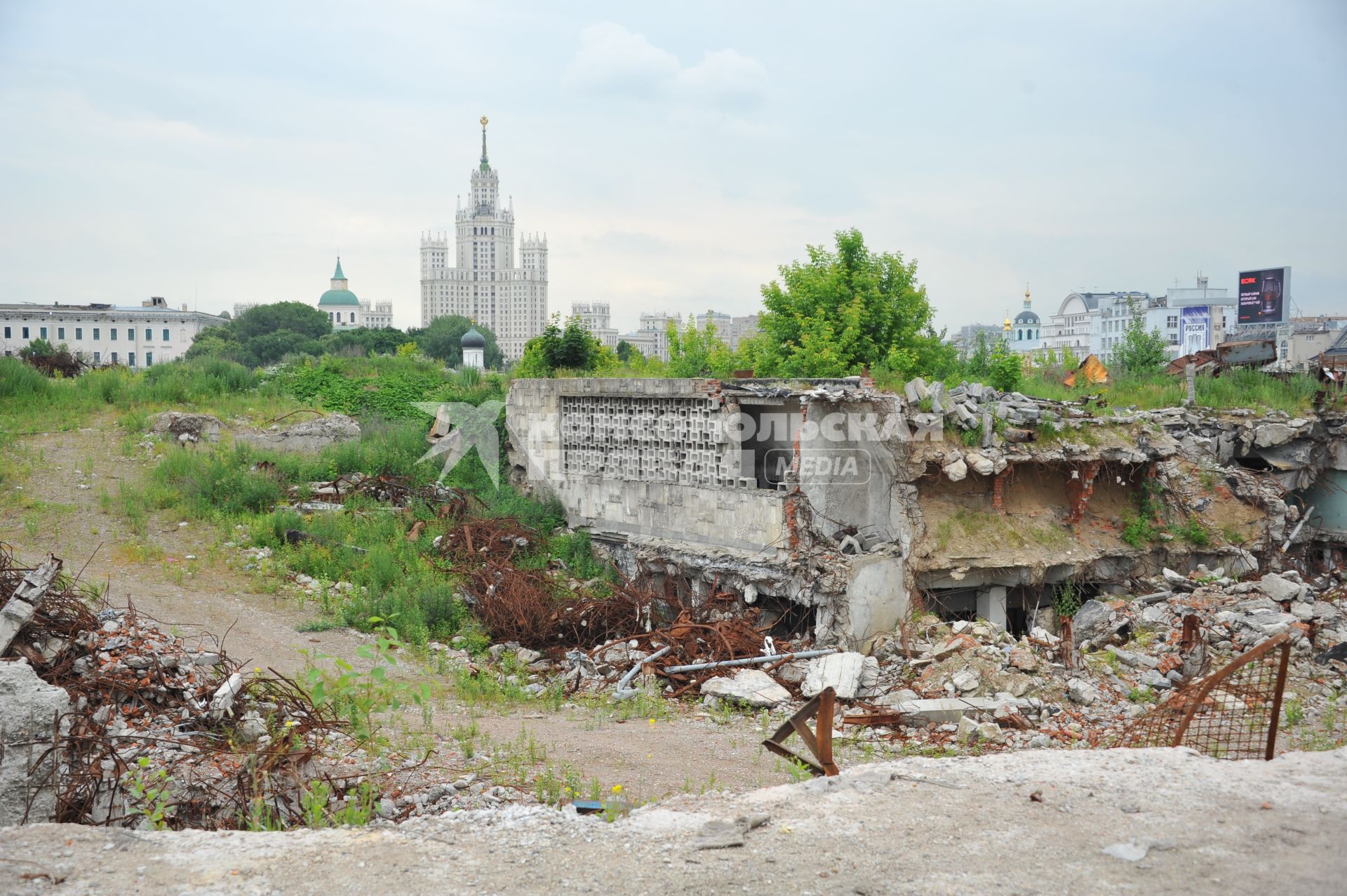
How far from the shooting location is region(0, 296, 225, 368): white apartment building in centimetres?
6275

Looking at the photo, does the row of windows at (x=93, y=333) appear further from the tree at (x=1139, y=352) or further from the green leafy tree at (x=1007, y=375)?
the green leafy tree at (x=1007, y=375)

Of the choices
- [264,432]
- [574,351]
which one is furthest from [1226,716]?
[264,432]

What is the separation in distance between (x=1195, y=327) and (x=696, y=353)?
56578 mm

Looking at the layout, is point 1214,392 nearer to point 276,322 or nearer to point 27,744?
point 27,744

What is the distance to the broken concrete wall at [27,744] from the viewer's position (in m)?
4.73

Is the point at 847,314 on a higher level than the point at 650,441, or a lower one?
higher

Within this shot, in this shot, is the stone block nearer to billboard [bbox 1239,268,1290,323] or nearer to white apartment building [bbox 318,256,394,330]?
billboard [bbox 1239,268,1290,323]

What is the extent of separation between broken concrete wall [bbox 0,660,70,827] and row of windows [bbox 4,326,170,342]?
70.2 meters

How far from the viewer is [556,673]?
950 cm

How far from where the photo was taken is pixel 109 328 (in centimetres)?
6794

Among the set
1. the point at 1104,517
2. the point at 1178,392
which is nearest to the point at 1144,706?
the point at 1104,517

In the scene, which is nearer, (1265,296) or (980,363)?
(980,363)

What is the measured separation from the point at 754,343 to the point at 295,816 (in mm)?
19217

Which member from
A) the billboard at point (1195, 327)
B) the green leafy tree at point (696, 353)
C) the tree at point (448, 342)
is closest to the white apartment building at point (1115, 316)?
the billboard at point (1195, 327)
